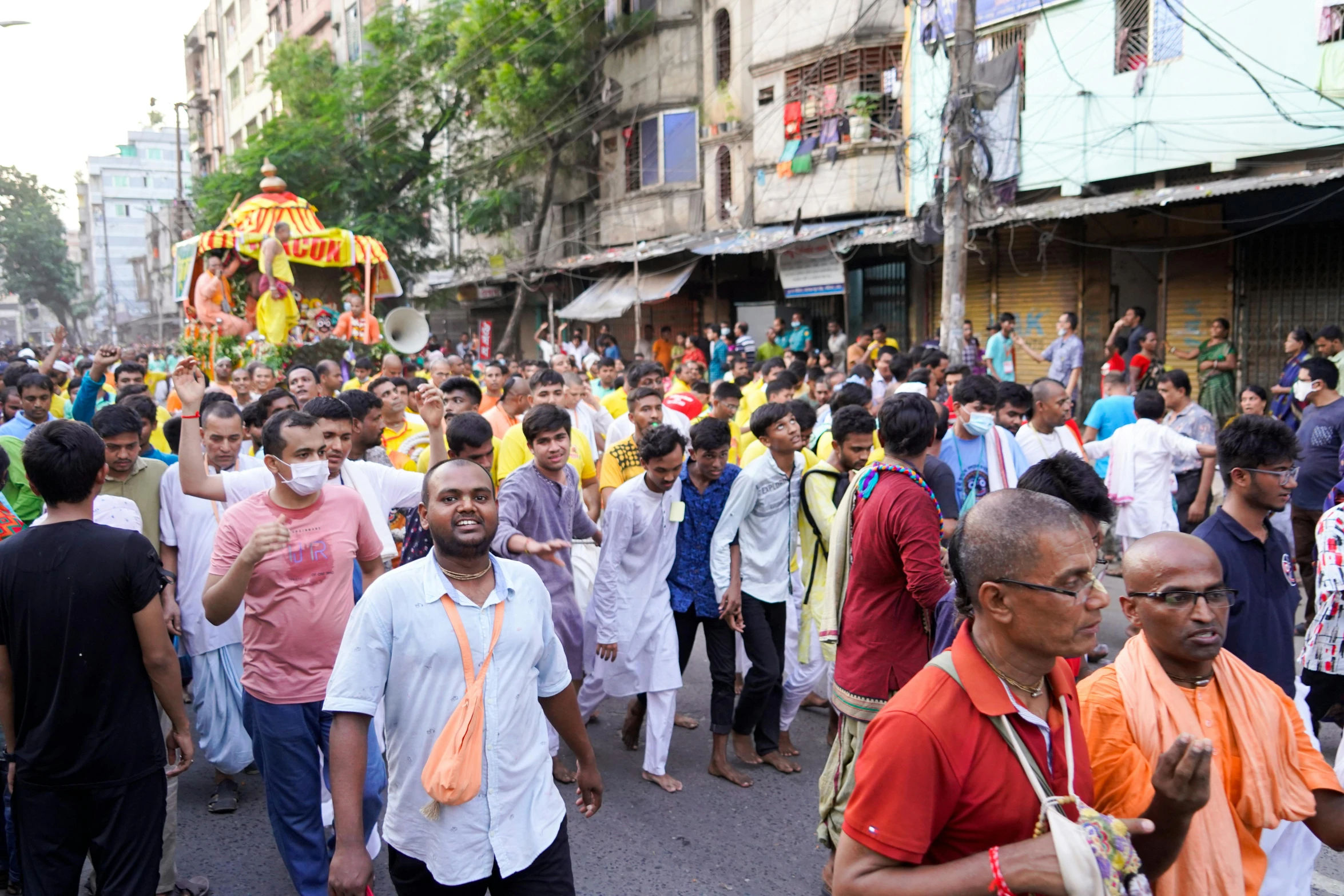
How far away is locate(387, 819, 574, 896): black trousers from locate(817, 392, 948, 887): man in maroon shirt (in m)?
1.13

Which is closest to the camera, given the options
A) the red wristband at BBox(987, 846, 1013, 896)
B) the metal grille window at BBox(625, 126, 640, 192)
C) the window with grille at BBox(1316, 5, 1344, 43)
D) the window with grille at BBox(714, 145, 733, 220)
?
the red wristband at BBox(987, 846, 1013, 896)

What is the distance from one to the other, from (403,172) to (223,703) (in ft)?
87.7

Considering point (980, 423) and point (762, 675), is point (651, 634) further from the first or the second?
point (980, 423)

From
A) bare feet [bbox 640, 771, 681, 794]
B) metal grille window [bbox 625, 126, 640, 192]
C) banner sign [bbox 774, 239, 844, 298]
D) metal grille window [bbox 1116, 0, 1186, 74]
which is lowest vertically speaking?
bare feet [bbox 640, 771, 681, 794]

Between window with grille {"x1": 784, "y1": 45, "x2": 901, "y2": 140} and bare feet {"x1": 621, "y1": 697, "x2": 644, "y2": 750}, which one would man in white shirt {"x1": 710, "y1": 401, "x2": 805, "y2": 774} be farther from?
window with grille {"x1": 784, "y1": 45, "x2": 901, "y2": 140}

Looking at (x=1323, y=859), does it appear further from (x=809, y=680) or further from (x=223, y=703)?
(x=223, y=703)

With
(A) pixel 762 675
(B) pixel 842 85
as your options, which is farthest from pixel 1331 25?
(A) pixel 762 675

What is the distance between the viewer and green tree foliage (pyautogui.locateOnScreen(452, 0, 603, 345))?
25141 mm

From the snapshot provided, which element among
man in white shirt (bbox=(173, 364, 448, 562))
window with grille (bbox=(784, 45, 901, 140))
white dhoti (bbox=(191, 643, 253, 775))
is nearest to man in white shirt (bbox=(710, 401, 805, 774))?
man in white shirt (bbox=(173, 364, 448, 562))

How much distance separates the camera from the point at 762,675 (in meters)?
5.24

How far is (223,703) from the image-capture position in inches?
192

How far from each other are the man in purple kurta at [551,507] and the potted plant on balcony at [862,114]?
15.4 m

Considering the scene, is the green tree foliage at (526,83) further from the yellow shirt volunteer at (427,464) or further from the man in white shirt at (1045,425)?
the man in white shirt at (1045,425)

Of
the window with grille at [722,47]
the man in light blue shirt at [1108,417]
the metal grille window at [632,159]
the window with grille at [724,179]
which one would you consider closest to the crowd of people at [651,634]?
the man in light blue shirt at [1108,417]
